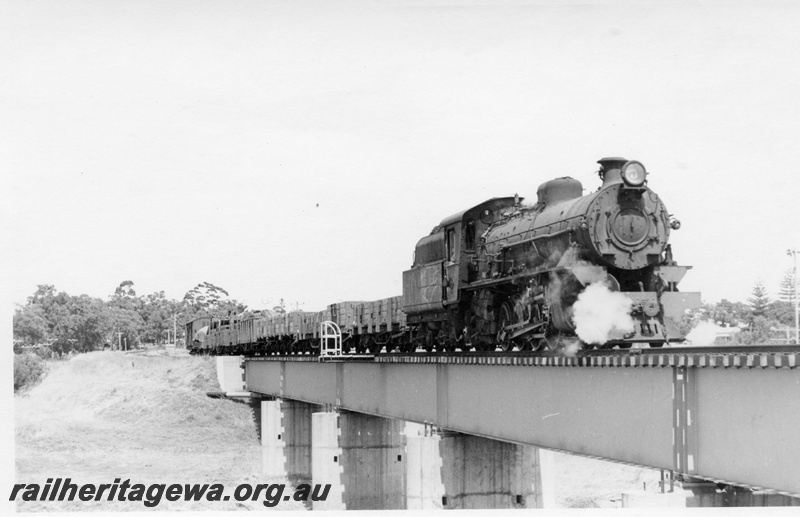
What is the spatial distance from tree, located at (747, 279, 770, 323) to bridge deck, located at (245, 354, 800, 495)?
61.8 metres

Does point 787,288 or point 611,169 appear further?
point 787,288

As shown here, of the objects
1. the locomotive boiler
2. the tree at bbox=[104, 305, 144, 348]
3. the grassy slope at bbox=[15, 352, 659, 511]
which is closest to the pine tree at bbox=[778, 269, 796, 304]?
the grassy slope at bbox=[15, 352, 659, 511]

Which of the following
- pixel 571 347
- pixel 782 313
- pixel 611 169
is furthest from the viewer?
pixel 782 313

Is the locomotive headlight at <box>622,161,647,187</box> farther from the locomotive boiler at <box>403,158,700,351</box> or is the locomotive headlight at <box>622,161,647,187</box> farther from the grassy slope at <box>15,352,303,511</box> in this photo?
the grassy slope at <box>15,352,303,511</box>

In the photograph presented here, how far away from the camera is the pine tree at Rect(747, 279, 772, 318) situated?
260 feet

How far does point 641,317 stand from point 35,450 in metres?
40.4

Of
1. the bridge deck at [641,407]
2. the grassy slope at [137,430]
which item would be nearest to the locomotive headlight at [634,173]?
the bridge deck at [641,407]

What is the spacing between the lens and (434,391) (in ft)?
78.7

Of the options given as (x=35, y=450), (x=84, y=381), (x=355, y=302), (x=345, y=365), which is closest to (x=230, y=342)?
(x=84, y=381)

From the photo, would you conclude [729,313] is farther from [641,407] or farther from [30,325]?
[641,407]

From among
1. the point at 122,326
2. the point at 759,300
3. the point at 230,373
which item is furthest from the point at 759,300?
the point at 122,326

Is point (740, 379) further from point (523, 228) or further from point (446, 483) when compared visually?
point (446, 483)

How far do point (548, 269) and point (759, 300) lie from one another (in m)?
67.7

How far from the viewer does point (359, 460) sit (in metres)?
34.7
